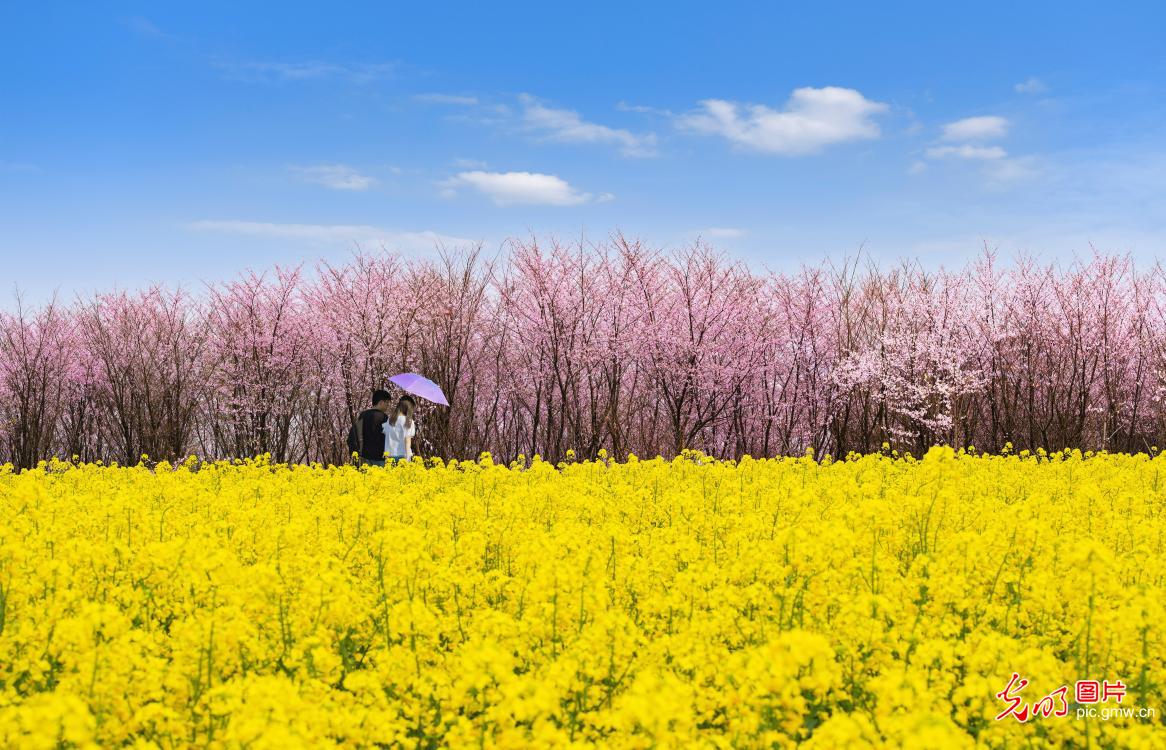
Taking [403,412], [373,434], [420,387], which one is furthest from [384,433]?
[420,387]

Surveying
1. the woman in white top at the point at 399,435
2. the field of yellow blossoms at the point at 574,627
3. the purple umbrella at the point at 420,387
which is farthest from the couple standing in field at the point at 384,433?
the field of yellow blossoms at the point at 574,627

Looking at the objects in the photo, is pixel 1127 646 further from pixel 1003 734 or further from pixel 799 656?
pixel 799 656

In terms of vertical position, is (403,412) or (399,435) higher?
(403,412)

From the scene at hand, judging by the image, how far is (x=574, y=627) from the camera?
4.17m

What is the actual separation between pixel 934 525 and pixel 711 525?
1696mm

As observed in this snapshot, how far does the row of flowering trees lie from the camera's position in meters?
16.8

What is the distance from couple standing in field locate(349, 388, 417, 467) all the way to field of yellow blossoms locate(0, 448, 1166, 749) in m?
4.43

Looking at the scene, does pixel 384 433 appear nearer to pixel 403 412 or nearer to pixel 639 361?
pixel 403 412

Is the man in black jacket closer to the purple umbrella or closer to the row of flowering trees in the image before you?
the purple umbrella

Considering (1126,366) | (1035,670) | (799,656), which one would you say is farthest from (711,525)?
(1126,366)

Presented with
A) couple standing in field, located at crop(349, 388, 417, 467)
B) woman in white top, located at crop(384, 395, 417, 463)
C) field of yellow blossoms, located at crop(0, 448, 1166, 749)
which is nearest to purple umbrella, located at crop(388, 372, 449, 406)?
couple standing in field, located at crop(349, 388, 417, 467)

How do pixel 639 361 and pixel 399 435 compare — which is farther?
pixel 639 361

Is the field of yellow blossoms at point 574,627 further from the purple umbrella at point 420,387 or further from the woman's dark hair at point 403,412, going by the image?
the purple umbrella at point 420,387

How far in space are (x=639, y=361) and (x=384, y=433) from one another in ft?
20.5
